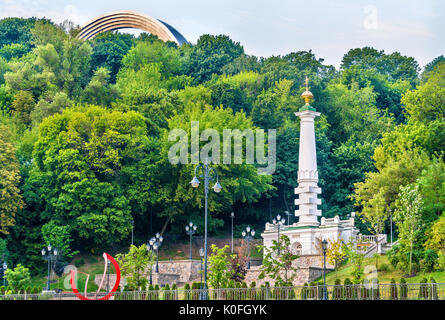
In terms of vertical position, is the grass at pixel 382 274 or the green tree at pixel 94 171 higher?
the green tree at pixel 94 171

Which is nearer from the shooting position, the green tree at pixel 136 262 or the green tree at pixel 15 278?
the green tree at pixel 15 278

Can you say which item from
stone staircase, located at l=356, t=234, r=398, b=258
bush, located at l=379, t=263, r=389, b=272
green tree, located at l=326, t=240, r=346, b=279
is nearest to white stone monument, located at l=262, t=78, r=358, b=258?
stone staircase, located at l=356, t=234, r=398, b=258

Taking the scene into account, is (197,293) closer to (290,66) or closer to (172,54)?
(290,66)

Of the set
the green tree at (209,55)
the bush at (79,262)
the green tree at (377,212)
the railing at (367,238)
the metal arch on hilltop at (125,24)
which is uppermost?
the metal arch on hilltop at (125,24)

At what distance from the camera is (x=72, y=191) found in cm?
6550

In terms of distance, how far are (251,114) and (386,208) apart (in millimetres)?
21367

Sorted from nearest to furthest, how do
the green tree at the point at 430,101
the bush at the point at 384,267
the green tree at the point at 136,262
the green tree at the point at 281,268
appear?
the green tree at the point at 136,262
the green tree at the point at 281,268
the bush at the point at 384,267
the green tree at the point at 430,101

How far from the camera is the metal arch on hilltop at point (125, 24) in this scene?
116938 mm

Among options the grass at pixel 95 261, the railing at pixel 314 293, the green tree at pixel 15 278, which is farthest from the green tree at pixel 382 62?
the railing at pixel 314 293

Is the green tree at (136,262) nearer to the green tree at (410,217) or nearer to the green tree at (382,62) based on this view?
the green tree at (410,217)

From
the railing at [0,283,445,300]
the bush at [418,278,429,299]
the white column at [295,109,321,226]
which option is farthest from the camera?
the white column at [295,109,321,226]

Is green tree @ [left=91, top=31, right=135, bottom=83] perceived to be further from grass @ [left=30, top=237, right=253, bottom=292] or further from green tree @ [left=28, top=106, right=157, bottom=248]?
grass @ [left=30, top=237, right=253, bottom=292]

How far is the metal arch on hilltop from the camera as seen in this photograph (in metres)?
117
